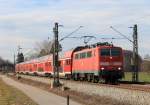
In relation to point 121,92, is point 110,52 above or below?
above

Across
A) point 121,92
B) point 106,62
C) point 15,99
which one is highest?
point 106,62

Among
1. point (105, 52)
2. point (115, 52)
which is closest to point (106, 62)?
point (105, 52)

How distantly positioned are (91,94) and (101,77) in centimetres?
1029

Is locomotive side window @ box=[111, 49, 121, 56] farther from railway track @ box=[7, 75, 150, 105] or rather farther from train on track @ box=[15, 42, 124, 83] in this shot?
railway track @ box=[7, 75, 150, 105]

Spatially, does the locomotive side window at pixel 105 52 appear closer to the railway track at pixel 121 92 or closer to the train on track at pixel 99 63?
the train on track at pixel 99 63

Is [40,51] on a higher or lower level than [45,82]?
higher

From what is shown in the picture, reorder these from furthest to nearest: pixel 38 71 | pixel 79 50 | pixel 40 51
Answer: pixel 40 51
pixel 38 71
pixel 79 50

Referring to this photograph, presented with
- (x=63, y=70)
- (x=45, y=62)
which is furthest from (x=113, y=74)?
(x=45, y=62)

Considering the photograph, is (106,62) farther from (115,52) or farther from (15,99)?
(15,99)

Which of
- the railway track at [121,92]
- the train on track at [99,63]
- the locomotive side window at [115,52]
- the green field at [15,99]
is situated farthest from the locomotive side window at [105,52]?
the green field at [15,99]

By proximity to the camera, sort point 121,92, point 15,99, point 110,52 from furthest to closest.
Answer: point 110,52 < point 15,99 < point 121,92

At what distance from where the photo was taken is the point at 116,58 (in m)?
46.5

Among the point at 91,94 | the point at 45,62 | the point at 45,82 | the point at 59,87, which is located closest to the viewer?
the point at 91,94

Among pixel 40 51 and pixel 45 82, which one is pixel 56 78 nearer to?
pixel 45 82
